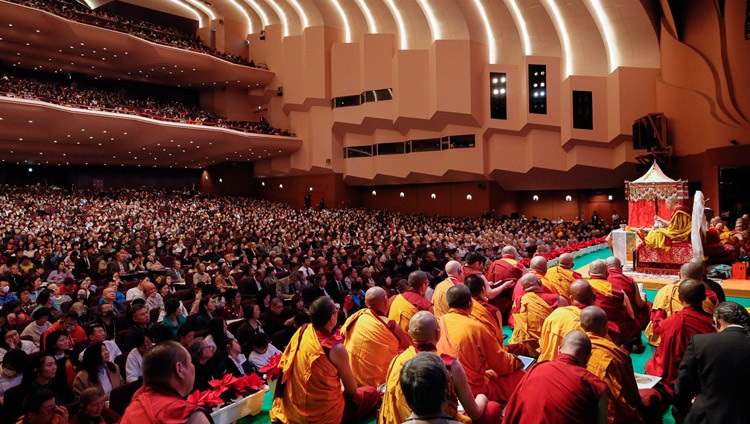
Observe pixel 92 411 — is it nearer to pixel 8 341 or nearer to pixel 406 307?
pixel 8 341

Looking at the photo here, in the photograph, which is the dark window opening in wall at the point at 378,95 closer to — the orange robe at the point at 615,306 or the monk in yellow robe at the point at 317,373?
the orange robe at the point at 615,306

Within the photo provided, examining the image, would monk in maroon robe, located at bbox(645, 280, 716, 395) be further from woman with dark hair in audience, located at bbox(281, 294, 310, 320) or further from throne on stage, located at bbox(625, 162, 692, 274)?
throne on stage, located at bbox(625, 162, 692, 274)

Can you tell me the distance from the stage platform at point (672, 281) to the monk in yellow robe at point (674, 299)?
→ 8.82ft

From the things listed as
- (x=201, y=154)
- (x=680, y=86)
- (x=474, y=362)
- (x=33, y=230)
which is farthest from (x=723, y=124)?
(x=201, y=154)

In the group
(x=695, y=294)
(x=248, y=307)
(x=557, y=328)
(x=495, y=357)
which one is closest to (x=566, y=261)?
(x=695, y=294)

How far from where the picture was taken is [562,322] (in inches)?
140

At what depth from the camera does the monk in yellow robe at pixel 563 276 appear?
5723 mm

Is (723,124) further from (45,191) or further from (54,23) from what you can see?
(45,191)

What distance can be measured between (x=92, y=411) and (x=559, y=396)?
2.88 m

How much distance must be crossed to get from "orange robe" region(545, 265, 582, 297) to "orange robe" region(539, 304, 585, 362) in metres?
2.06

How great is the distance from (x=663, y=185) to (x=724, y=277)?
2.84 metres

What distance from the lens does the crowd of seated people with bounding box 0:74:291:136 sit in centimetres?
2083

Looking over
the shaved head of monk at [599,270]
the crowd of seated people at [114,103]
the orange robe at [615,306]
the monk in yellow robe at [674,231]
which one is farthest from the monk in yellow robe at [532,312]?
the crowd of seated people at [114,103]

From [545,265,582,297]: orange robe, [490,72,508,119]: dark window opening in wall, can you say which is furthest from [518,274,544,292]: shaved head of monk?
[490,72,508,119]: dark window opening in wall
